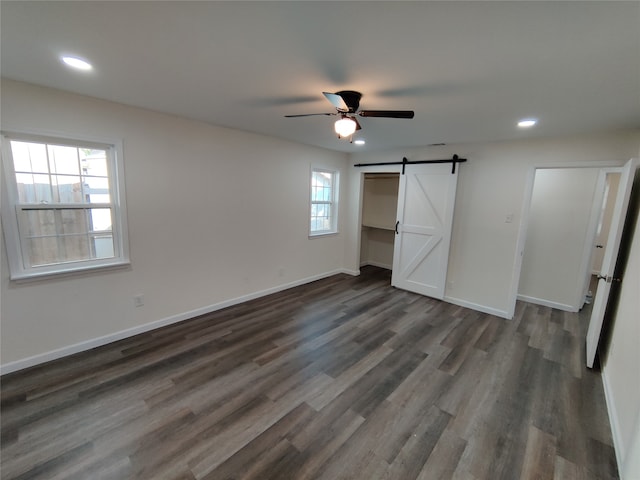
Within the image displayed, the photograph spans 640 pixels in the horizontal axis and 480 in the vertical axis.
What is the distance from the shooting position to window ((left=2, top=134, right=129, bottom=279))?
235cm

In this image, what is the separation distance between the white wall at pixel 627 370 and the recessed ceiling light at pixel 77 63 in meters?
4.15

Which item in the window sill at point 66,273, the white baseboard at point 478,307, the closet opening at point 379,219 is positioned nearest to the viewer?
the window sill at point 66,273

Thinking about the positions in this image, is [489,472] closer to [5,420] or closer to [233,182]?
[5,420]

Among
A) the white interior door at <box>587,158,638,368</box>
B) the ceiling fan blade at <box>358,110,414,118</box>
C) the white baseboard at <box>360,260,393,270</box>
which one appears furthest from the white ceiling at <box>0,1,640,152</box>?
the white baseboard at <box>360,260,393,270</box>

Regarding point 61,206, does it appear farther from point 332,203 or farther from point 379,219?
point 379,219

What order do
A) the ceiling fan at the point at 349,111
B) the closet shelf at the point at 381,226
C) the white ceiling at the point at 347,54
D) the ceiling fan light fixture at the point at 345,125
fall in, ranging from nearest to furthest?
the white ceiling at the point at 347,54 → the ceiling fan at the point at 349,111 → the ceiling fan light fixture at the point at 345,125 → the closet shelf at the point at 381,226

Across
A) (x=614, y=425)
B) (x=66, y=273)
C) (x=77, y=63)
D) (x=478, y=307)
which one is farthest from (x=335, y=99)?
(x=478, y=307)

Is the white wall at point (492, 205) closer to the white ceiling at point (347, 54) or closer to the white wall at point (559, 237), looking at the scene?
the white ceiling at point (347, 54)

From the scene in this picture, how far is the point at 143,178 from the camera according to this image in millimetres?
2986

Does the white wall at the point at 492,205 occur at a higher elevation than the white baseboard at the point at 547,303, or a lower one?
higher

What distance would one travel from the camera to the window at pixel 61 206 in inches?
92.4

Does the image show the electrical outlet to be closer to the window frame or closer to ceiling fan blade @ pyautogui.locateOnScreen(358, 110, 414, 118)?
the window frame

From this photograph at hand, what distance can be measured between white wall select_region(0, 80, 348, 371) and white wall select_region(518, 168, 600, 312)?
12.6 ft

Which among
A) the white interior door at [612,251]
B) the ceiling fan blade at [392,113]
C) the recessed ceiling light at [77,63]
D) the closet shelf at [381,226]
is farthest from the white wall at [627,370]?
the recessed ceiling light at [77,63]
